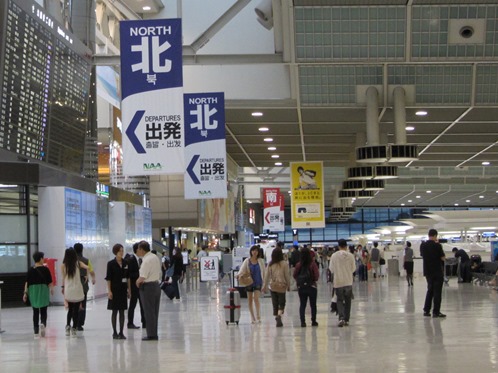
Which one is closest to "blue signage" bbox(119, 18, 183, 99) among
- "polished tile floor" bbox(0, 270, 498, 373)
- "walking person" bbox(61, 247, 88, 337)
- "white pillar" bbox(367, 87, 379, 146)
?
"walking person" bbox(61, 247, 88, 337)

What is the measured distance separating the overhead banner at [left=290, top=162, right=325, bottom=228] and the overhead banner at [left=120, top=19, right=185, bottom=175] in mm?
18062

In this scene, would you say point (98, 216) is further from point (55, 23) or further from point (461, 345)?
point (461, 345)

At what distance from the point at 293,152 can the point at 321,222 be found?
2.90 m

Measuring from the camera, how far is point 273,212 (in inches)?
1838

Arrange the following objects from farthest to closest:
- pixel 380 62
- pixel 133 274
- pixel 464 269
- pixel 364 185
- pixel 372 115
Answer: pixel 464 269, pixel 364 185, pixel 372 115, pixel 380 62, pixel 133 274

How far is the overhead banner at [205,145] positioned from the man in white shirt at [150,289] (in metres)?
6.74

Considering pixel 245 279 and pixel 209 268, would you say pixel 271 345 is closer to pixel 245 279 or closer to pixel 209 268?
pixel 245 279

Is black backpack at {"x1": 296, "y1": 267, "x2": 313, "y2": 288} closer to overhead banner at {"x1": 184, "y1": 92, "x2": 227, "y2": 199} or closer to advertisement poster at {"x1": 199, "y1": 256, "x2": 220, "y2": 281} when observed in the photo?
overhead banner at {"x1": 184, "y1": 92, "x2": 227, "y2": 199}

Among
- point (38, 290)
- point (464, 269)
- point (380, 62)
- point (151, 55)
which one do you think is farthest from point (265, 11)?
point (464, 269)

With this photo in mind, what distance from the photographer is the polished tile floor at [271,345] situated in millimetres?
10633

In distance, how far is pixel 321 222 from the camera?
35062 millimetres

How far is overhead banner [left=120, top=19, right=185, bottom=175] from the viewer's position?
52.5 feet

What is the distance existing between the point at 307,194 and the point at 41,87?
1502 centimetres

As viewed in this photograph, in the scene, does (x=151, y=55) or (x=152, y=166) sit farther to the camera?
(x=152, y=166)
